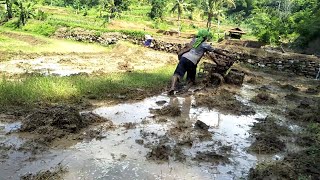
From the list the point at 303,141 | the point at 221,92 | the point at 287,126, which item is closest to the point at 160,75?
the point at 221,92

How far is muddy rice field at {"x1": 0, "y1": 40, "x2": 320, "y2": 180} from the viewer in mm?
5379

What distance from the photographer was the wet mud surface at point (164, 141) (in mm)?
5398

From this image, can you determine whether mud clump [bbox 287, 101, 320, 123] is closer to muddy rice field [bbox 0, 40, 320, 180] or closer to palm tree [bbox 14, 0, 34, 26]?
muddy rice field [bbox 0, 40, 320, 180]

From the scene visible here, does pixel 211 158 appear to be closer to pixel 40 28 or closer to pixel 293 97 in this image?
pixel 293 97

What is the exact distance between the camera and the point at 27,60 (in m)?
17.6

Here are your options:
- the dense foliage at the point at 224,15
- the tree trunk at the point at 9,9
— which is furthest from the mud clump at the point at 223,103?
the tree trunk at the point at 9,9

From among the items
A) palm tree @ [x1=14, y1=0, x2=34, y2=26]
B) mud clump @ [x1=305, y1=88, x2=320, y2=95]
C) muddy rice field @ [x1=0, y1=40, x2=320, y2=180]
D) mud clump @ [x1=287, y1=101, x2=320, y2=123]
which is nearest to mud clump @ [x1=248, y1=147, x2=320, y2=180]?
muddy rice field @ [x1=0, y1=40, x2=320, y2=180]

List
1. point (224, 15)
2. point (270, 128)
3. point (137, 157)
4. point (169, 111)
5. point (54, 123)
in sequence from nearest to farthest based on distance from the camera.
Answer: point (137, 157)
point (54, 123)
point (270, 128)
point (169, 111)
point (224, 15)

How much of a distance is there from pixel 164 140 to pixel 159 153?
791 millimetres

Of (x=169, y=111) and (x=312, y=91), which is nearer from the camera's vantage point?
(x=169, y=111)

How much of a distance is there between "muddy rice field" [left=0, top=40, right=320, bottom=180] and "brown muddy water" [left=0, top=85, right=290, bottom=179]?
16 mm

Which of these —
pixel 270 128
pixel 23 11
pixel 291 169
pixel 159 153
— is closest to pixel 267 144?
pixel 291 169

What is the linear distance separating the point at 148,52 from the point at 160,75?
8.83 meters

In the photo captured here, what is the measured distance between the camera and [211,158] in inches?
237
